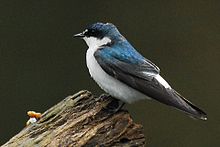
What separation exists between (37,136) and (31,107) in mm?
2736

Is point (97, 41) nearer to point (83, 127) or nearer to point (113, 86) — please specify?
point (113, 86)

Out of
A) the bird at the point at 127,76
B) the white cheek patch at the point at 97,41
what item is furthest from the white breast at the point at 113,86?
the white cheek patch at the point at 97,41

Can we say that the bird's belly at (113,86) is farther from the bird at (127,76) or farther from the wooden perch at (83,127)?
the wooden perch at (83,127)

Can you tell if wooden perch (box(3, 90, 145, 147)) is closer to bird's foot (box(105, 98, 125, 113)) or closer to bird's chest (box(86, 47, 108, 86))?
bird's foot (box(105, 98, 125, 113))

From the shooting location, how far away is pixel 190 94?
251 inches

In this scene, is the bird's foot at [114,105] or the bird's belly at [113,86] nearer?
the bird's foot at [114,105]

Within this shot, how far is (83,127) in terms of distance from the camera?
3678mm

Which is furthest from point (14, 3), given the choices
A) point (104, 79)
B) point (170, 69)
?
point (104, 79)

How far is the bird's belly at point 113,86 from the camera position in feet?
13.2

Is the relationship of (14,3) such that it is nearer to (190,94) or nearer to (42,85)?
(42,85)

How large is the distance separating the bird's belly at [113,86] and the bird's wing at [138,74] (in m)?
0.02

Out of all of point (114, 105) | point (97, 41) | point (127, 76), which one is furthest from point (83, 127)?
point (97, 41)

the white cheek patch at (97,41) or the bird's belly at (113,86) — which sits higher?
the white cheek patch at (97,41)

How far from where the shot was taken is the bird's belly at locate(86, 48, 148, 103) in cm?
402
